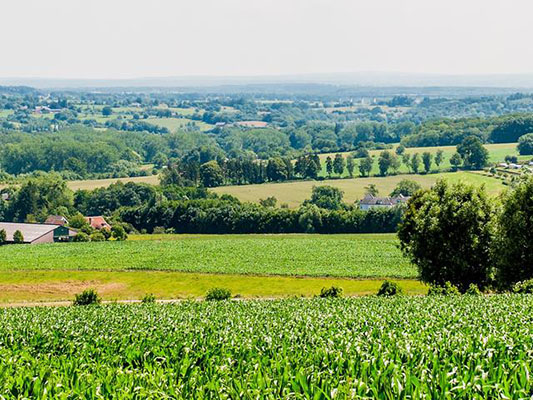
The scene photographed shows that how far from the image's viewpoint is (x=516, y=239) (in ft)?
164

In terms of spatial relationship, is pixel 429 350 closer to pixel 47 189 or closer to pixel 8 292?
pixel 8 292

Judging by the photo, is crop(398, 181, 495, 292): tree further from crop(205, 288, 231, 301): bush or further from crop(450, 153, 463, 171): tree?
crop(450, 153, 463, 171): tree

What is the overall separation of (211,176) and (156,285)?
106510mm

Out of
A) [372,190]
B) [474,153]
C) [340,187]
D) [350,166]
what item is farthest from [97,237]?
[474,153]

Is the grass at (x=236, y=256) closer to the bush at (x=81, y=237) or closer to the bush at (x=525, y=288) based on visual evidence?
the bush at (x=81, y=237)

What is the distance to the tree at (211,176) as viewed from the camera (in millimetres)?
176875

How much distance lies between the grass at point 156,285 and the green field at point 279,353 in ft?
88.3

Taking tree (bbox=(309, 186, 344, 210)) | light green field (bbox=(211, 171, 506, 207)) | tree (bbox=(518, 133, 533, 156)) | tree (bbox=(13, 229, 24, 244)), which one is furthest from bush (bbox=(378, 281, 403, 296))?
tree (bbox=(518, 133, 533, 156))

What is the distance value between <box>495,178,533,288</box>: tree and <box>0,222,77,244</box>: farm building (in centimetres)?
7865

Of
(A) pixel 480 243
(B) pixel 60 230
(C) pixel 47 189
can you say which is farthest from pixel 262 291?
(C) pixel 47 189

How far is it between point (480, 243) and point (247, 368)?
3974cm

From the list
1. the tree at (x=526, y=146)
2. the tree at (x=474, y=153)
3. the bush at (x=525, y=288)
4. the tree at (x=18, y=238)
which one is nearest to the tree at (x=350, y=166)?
the tree at (x=474, y=153)

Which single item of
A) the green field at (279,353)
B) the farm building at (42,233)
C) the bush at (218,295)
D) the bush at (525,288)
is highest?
the green field at (279,353)

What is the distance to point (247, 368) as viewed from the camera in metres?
18.3
